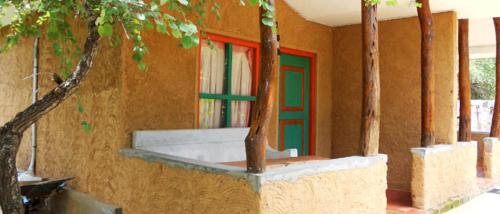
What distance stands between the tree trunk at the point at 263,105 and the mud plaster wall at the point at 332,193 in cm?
20

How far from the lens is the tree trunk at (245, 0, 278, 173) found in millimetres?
2863

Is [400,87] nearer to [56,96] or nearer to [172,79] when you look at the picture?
[172,79]

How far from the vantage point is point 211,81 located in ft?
17.9

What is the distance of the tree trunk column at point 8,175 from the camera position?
314 centimetres

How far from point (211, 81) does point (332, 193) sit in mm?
2552

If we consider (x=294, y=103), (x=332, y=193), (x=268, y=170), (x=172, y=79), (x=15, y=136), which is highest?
A: (x=172, y=79)

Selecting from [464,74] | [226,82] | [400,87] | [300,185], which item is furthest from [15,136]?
[464,74]

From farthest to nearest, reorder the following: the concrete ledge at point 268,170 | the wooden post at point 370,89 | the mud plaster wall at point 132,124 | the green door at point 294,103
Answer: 1. the green door at point 294,103
2. the wooden post at point 370,89
3. the mud plaster wall at point 132,124
4. the concrete ledge at point 268,170

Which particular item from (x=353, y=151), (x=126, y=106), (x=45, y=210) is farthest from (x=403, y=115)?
(x=45, y=210)

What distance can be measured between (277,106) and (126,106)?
2693mm

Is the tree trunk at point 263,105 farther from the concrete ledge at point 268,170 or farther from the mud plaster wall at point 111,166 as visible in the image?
the mud plaster wall at point 111,166

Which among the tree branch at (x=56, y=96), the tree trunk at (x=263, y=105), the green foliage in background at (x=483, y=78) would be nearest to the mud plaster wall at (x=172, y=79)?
the tree branch at (x=56, y=96)

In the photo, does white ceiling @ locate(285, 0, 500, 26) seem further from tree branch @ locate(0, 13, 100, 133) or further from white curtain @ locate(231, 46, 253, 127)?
tree branch @ locate(0, 13, 100, 133)

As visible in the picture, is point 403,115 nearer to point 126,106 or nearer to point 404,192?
point 404,192
